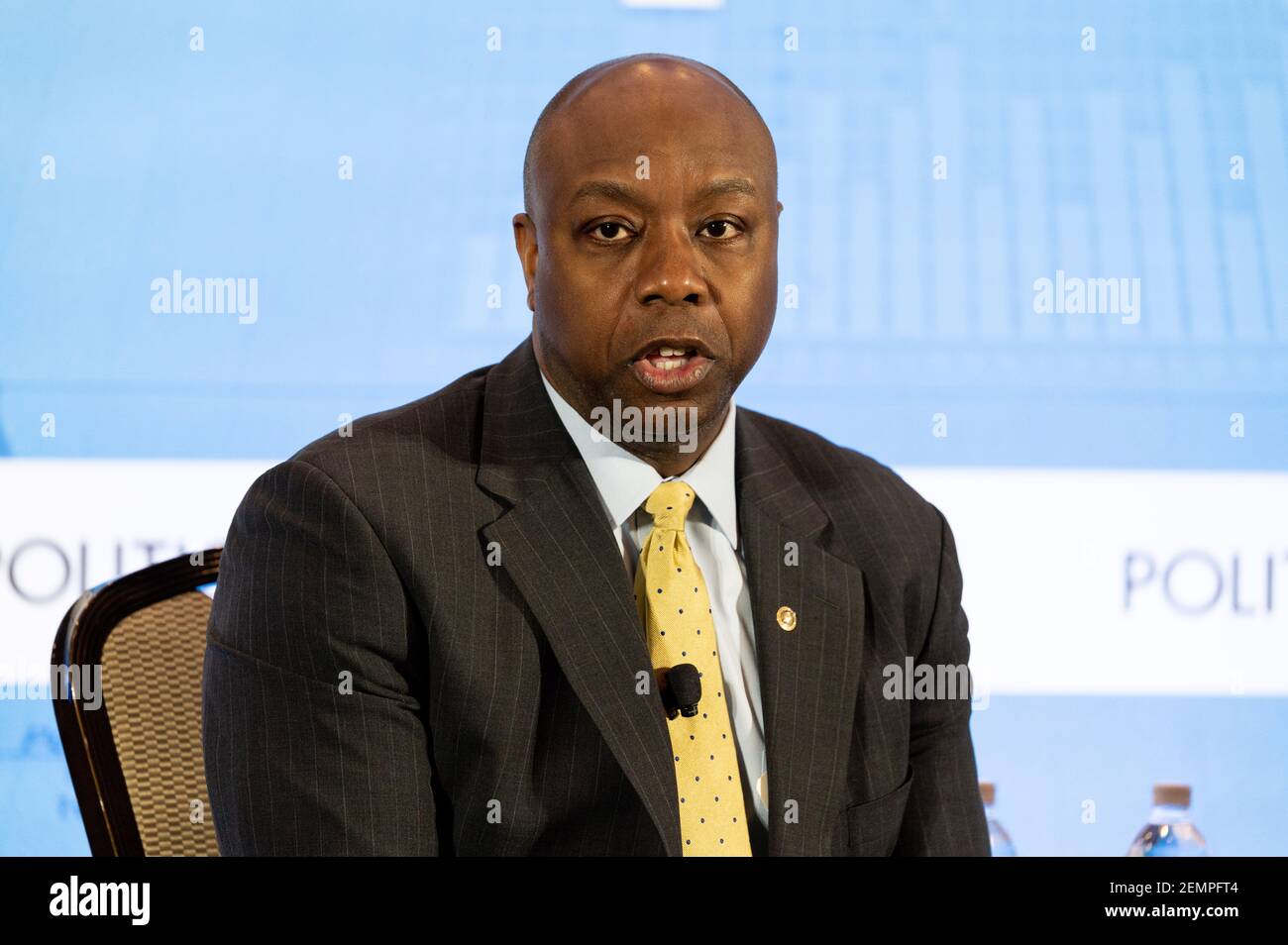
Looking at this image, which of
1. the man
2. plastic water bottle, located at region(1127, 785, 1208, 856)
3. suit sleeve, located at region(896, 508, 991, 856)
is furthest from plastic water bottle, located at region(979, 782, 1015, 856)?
the man

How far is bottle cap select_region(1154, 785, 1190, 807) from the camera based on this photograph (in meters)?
3.47

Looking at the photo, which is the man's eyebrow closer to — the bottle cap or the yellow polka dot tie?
the yellow polka dot tie

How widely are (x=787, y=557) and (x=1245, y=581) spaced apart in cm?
228

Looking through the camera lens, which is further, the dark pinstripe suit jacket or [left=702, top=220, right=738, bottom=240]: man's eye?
[left=702, top=220, right=738, bottom=240]: man's eye

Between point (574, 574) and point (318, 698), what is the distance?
37cm

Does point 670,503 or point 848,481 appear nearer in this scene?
point 670,503

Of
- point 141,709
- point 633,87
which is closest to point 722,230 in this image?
point 633,87

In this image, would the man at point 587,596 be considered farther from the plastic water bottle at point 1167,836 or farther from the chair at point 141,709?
the plastic water bottle at point 1167,836

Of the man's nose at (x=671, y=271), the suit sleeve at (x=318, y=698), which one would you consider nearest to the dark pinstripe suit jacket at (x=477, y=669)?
the suit sleeve at (x=318, y=698)

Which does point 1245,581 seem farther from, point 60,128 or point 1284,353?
point 60,128

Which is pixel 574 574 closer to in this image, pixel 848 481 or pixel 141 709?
pixel 848 481

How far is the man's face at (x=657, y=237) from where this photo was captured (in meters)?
1.78

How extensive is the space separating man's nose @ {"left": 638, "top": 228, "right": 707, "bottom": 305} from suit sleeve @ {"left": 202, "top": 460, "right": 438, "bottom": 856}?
48 centimetres

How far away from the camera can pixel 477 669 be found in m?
1.74
